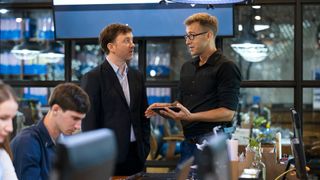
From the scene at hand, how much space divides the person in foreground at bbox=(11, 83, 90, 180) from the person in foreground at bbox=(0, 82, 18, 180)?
178 millimetres

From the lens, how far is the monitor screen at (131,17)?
5289 mm

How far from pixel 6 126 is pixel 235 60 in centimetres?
383

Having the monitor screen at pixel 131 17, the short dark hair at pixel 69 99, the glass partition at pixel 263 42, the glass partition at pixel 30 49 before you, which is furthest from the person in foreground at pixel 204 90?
the glass partition at pixel 30 49

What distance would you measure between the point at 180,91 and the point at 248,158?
1276mm

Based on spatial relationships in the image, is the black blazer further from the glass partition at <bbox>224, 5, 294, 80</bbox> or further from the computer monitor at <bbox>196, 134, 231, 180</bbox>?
the computer monitor at <bbox>196, 134, 231, 180</bbox>

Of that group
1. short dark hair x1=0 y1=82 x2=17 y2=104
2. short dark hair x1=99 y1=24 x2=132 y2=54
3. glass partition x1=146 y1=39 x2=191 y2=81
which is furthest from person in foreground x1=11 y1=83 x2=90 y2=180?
glass partition x1=146 y1=39 x2=191 y2=81

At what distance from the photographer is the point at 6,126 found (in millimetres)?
2279

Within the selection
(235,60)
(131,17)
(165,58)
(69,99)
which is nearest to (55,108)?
(69,99)

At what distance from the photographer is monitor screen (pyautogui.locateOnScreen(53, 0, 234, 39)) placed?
208 inches

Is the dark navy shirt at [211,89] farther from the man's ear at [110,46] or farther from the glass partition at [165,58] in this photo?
the glass partition at [165,58]

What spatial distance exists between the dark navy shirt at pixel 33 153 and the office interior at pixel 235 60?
2736mm

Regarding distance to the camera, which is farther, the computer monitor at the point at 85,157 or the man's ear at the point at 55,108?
the man's ear at the point at 55,108

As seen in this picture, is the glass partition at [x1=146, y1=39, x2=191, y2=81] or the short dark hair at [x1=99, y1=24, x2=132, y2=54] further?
the glass partition at [x1=146, y1=39, x2=191, y2=81]

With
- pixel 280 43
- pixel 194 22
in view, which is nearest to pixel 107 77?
pixel 194 22
